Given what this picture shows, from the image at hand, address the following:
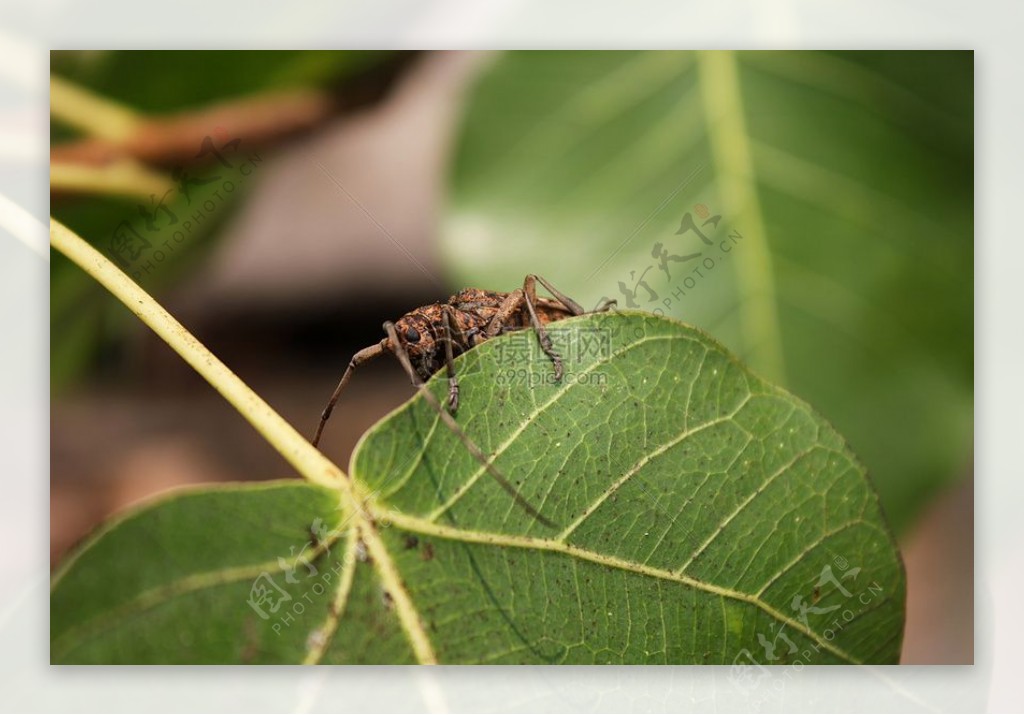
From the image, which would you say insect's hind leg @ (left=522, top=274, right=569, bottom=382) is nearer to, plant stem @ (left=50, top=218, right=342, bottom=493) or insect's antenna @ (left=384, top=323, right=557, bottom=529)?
insect's antenna @ (left=384, top=323, right=557, bottom=529)

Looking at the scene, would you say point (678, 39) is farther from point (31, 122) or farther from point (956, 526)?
point (31, 122)

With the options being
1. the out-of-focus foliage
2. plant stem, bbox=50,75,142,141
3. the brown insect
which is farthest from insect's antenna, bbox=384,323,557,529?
plant stem, bbox=50,75,142,141

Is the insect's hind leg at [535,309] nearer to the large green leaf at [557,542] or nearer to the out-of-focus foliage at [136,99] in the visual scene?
the large green leaf at [557,542]

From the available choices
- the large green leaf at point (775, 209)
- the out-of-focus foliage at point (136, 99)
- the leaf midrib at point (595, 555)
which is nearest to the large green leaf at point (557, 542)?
the leaf midrib at point (595, 555)

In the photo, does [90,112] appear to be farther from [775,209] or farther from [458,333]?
[775,209]

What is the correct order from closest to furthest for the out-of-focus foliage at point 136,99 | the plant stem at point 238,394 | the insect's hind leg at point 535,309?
the plant stem at point 238,394 → the insect's hind leg at point 535,309 → the out-of-focus foliage at point 136,99

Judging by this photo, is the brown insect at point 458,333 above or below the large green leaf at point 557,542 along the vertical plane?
above

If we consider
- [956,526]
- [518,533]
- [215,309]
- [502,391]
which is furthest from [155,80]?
[956,526]
